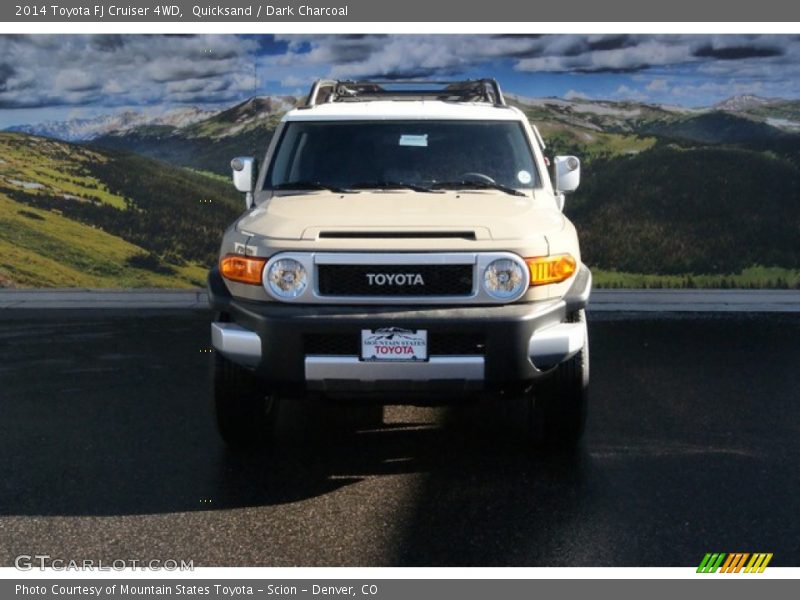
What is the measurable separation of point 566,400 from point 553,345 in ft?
1.55

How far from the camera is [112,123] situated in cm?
1368

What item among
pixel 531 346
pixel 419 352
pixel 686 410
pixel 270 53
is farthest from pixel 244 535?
pixel 270 53

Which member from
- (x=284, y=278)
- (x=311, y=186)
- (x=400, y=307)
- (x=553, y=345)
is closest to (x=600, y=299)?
(x=311, y=186)

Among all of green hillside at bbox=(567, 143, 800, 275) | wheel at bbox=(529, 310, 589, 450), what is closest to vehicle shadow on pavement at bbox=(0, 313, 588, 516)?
wheel at bbox=(529, 310, 589, 450)

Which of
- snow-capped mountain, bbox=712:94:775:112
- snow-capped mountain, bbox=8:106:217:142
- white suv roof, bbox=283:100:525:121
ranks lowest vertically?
snow-capped mountain, bbox=8:106:217:142

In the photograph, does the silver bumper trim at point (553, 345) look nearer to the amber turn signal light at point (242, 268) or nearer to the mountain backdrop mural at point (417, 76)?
the amber turn signal light at point (242, 268)

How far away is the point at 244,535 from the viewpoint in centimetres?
510

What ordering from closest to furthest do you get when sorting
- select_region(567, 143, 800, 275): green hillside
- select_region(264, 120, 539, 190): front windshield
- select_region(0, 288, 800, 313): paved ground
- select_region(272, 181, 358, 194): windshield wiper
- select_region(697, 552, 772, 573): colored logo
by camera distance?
select_region(697, 552, 772, 573): colored logo, select_region(272, 181, 358, 194): windshield wiper, select_region(264, 120, 539, 190): front windshield, select_region(0, 288, 800, 313): paved ground, select_region(567, 143, 800, 275): green hillside

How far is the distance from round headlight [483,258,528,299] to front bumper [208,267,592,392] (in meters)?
0.07

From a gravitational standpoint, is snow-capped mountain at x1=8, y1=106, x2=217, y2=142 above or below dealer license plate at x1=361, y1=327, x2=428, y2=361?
below

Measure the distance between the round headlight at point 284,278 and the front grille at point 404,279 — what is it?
119 millimetres

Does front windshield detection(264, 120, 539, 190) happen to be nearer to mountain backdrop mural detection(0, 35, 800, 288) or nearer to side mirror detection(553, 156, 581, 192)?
side mirror detection(553, 156, 581, 192)

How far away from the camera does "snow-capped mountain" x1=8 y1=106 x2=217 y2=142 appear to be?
13.7 m

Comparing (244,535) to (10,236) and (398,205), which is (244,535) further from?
(10,236)
